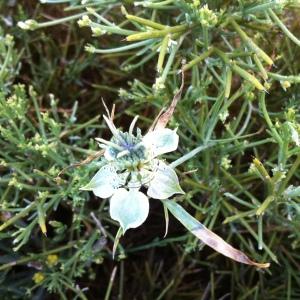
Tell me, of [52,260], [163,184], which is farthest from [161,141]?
[52,260]

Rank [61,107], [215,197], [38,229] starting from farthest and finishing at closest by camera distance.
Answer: [61,107]
[38,229]
[215,197]

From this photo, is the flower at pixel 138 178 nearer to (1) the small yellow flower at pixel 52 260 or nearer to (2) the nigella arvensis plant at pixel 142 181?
(2) the nigella arvensis plant at pixel 142 181

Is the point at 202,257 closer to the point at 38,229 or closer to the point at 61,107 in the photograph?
the point at 38,229

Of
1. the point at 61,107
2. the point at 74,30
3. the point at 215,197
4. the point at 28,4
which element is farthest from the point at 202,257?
the point at 28,4

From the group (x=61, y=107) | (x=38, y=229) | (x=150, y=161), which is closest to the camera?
(x=150, y=161)

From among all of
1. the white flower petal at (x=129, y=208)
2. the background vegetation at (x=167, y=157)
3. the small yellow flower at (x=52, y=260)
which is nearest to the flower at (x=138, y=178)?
the white flower petal at (x=129, y=208)

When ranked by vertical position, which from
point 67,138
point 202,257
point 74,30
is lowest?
point 202,257
